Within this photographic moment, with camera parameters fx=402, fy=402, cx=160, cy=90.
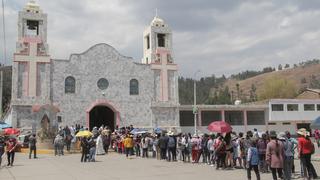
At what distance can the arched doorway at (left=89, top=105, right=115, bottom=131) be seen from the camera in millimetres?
39116

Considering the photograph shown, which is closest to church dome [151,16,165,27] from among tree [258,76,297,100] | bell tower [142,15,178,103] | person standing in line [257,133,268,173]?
bell tower [142,15,178,103]

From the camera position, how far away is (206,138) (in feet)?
63.0

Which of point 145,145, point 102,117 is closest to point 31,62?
point 102,117

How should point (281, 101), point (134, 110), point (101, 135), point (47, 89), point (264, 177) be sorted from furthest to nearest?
point (281, 101) < point (134, 110) < point (47, 89) < point (101, 135) < point (264, 177)

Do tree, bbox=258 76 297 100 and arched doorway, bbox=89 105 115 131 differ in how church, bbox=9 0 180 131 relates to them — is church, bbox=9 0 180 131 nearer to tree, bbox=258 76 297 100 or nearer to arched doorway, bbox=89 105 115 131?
arched doorway, bbox=89 105 115 131

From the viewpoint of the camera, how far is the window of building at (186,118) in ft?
150

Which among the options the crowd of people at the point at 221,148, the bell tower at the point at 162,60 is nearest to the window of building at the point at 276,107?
the bell tower at the point at 162,60

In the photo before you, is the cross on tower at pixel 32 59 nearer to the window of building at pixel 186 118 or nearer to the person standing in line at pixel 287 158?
the window of building at pixel 186 118

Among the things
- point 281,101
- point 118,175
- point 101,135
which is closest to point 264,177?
point 118,175

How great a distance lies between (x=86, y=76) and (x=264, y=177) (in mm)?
25655

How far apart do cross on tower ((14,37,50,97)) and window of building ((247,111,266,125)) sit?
83.7ft

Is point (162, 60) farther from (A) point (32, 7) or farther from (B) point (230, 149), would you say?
(B) point (230, 149)

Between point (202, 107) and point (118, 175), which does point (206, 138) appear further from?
point (202, 107)

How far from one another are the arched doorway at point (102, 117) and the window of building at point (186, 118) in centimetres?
938
